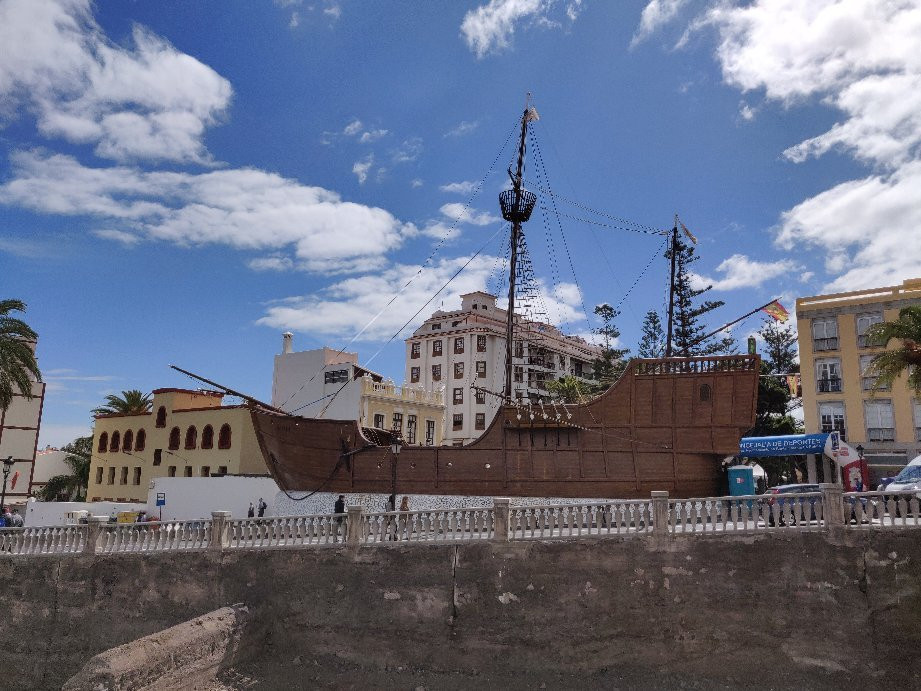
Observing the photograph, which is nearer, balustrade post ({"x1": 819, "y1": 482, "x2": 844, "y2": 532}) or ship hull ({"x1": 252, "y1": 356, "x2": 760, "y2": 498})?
balustrade post ({"x1": 819, "y1": 482, "x2": 844, "y2": 532})

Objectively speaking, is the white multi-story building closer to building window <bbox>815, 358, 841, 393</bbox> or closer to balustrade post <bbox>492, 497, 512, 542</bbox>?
building window <bbox>815, 358, 841, 393</bbox>

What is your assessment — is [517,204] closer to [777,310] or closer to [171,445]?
[777,310]

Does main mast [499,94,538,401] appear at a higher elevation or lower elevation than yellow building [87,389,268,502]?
higher

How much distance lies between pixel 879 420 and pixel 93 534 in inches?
1118

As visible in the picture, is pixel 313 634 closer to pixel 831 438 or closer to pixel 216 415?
pixel 831 438

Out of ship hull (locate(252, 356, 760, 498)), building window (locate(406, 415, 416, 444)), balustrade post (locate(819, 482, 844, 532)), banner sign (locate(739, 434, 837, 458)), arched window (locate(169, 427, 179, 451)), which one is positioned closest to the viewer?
balustrade post (locate(819, 482, 844, 532))

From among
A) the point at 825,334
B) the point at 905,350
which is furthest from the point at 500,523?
the point at 825,334

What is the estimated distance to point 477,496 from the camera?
21.7m

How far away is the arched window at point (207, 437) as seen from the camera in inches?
1293

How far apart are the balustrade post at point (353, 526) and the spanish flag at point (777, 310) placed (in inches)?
789

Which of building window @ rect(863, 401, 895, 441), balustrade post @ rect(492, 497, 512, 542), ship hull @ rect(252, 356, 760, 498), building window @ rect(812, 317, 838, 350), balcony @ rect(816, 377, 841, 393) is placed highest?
building window @ rect(812, 317, 838, 350)

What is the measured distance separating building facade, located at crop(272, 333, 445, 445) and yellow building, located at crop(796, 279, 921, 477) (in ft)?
60.5

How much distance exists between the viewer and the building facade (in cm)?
3322

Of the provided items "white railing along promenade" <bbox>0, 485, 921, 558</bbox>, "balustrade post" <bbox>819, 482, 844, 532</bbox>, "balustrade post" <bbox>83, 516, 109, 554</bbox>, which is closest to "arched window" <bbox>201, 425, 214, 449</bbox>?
"white railing along promenade" <bbox>0, 485, 921, 558</bbox>
